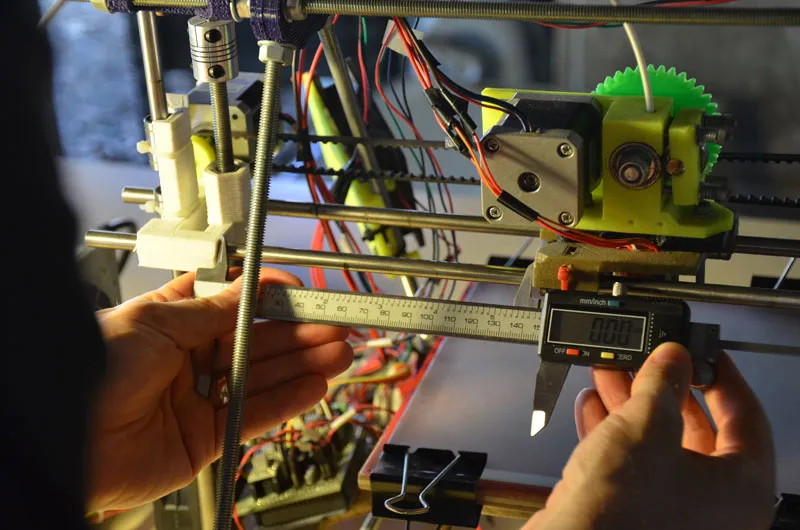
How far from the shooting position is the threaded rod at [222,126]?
1.15 metres

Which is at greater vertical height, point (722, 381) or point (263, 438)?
point (722, 381)

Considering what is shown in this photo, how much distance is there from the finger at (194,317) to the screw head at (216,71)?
279 millimetres

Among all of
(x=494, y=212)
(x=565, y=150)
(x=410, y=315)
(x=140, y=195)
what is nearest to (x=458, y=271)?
(x=410, y=315)

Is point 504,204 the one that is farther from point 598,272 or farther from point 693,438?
point 693,438

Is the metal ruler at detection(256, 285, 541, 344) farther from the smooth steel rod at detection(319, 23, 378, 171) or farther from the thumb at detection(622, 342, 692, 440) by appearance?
the smooth steel rod at detection(319, 23, 378, 171)

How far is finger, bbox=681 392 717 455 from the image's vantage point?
1.02 m

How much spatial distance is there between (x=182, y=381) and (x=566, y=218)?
0.57m

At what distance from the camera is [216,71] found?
3.67ft

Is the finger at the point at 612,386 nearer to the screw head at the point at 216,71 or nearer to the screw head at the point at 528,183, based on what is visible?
the screw head at the point at 528,183

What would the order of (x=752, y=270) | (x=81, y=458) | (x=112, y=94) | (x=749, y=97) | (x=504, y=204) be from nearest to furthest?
(x=81, y=458), (x=504, y=204), (x=752, y=270), (x=749, y=97), (x=112, y=94)

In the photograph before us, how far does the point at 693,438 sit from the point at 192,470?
0.63m

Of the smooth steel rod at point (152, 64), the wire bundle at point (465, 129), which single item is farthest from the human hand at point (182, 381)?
the wire bundle at point (465, 129)

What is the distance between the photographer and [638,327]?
103 cm

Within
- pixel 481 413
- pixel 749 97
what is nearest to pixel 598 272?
pixel 481 413
